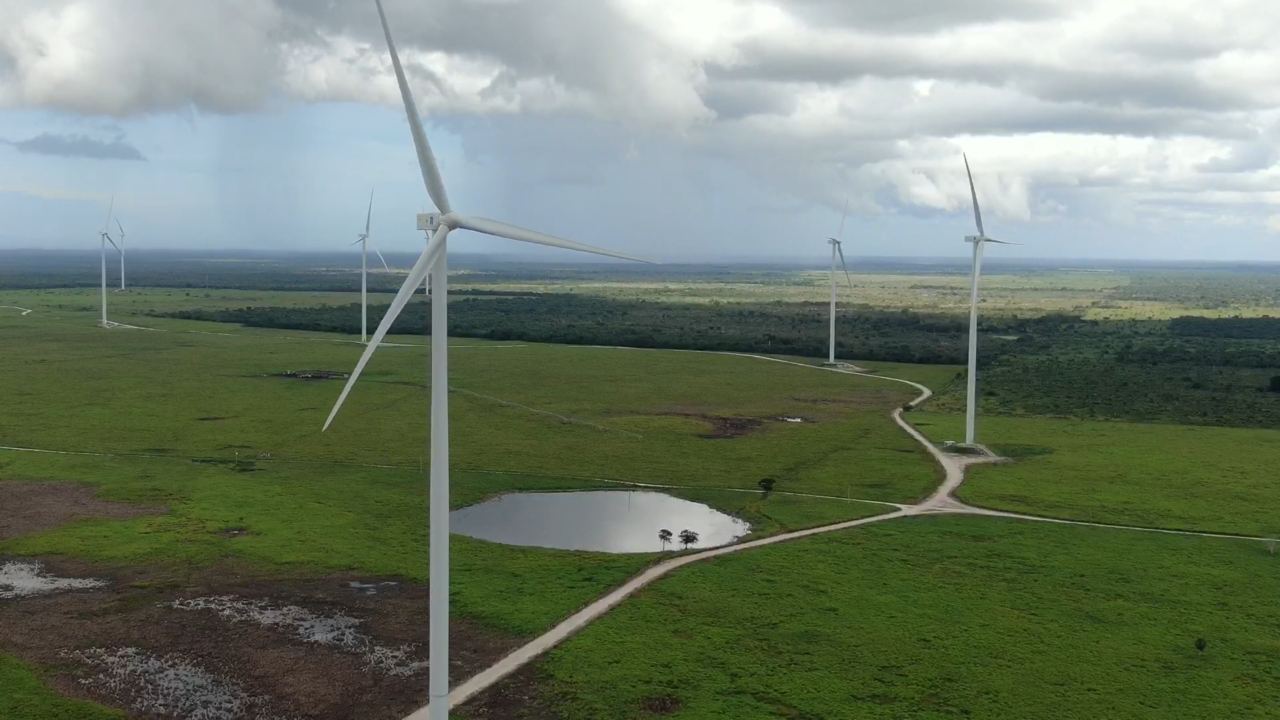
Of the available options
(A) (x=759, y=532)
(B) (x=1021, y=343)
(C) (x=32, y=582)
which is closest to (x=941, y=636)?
(A) (x=759, y=532)

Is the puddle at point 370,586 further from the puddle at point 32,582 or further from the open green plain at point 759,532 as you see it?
the puddle at point 32,582

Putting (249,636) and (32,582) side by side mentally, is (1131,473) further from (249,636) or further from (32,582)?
(32,582)

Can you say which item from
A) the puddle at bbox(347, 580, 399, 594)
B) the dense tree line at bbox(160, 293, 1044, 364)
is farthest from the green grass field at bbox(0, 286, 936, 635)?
the dense tree line at bbox(160, 293, 1044, 364)

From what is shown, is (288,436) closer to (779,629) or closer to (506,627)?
(506,627)

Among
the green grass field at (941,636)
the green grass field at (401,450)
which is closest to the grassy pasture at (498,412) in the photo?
the green grass field at (401,450)

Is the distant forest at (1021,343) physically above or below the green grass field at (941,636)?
above
